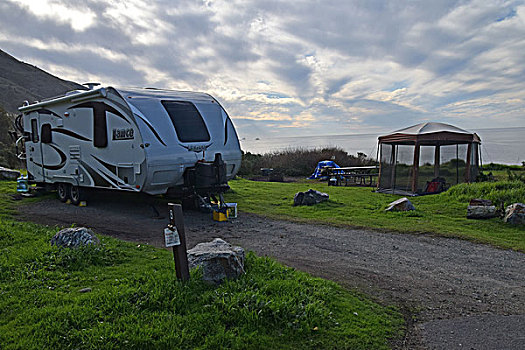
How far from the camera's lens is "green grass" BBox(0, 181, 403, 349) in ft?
10.9

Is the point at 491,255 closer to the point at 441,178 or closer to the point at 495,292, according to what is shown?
the point at 495,292

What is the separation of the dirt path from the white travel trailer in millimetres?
910

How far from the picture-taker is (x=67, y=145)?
11.0 meters

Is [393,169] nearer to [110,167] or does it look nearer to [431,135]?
[431,135]

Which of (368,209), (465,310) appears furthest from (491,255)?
(368,209)

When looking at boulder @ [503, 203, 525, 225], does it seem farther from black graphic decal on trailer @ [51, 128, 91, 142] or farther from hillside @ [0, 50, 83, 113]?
hillside @ [0, 50, 83, 113]

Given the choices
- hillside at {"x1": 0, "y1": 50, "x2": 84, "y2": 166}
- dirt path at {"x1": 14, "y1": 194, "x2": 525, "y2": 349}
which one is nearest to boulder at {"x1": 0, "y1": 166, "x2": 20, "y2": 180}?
dirt path at {"x1": 14, "y1": 194, "x2": 525, "y2": 349}

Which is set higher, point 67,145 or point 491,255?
point 67,145

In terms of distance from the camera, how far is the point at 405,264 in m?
6.13

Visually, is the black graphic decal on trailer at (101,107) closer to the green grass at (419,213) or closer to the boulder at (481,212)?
the green grass at (419,213)

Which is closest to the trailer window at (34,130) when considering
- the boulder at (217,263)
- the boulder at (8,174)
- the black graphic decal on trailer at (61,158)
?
the black graphic decal on trailer at (61,158)

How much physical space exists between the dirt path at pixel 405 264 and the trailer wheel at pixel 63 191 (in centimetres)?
109

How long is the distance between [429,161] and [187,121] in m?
10.3

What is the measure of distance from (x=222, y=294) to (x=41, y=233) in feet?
13.9
